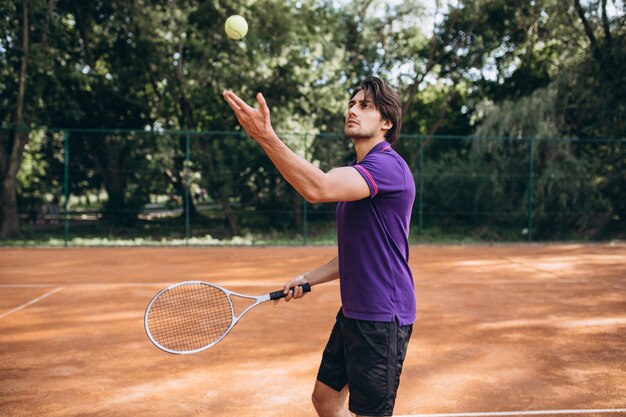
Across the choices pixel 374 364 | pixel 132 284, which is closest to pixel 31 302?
pixel 132 284

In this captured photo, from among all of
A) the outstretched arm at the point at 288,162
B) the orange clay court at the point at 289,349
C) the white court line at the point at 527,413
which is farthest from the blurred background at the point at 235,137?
the outstretched arm at the point at 288,162

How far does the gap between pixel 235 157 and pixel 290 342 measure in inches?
400

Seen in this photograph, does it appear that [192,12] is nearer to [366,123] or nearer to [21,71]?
[21,71]

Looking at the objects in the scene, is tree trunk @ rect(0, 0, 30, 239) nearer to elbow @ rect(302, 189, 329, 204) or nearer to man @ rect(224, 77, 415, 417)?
man @ rect(224, 77, 415, 417)

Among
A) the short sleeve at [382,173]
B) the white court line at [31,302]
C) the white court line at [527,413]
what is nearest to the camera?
the short sleeve at [382,173]

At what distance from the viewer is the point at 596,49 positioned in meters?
15.4

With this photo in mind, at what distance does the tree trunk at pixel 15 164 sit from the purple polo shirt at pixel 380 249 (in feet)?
46.3

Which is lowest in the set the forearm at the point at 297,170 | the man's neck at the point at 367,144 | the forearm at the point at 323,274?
the forearm at the point at 323,274

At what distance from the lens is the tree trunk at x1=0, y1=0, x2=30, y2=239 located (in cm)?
1423

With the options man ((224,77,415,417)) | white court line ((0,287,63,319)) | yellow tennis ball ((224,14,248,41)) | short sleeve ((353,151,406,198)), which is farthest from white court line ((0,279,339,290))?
short sleeve ((353,151,406,198))

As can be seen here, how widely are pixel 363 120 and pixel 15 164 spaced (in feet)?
47.9

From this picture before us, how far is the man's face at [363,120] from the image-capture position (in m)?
2.35

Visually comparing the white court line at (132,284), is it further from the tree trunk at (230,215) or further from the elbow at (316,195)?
the tree trunk at (230,215)

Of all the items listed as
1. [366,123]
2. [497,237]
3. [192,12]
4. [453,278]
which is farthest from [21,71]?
[366,123]
